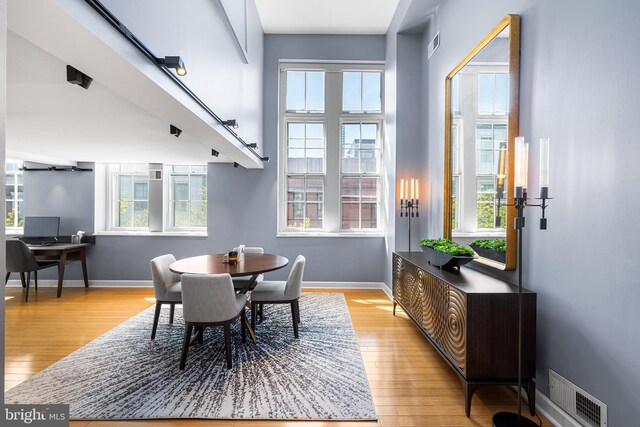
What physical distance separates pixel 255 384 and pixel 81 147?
3.86 metres

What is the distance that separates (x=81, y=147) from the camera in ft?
13.8

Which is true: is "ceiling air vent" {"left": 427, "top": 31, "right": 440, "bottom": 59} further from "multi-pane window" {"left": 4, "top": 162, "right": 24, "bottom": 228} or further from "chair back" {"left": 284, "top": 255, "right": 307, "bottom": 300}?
"multi-pane window" {"left": 4, "top": 162, "right": 24, "bottom": 228}

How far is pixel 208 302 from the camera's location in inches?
102

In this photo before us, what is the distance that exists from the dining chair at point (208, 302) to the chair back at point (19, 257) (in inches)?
141

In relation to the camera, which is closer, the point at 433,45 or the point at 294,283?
the point at 294,283

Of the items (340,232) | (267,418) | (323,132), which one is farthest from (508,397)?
(323,132)

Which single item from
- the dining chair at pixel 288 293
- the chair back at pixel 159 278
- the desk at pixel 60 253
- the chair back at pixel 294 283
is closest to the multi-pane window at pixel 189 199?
the desk at pixel 60 253

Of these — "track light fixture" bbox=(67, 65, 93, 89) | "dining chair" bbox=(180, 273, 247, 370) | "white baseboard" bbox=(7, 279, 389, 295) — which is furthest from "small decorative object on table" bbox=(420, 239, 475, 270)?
"track light fixture" bbox=(67, 65, 93, 89)

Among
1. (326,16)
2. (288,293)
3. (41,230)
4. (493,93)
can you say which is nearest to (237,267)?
(288,293)

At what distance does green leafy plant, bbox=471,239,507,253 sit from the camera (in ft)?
8.09

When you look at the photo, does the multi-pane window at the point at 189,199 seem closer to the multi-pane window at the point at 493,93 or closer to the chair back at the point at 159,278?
the chair back at the point at 159,278

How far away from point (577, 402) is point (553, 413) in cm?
25

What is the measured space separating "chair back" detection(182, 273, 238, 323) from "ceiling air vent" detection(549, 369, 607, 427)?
7.52 ft

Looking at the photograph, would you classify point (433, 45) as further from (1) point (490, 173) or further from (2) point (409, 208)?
(1) point (490, 173)
